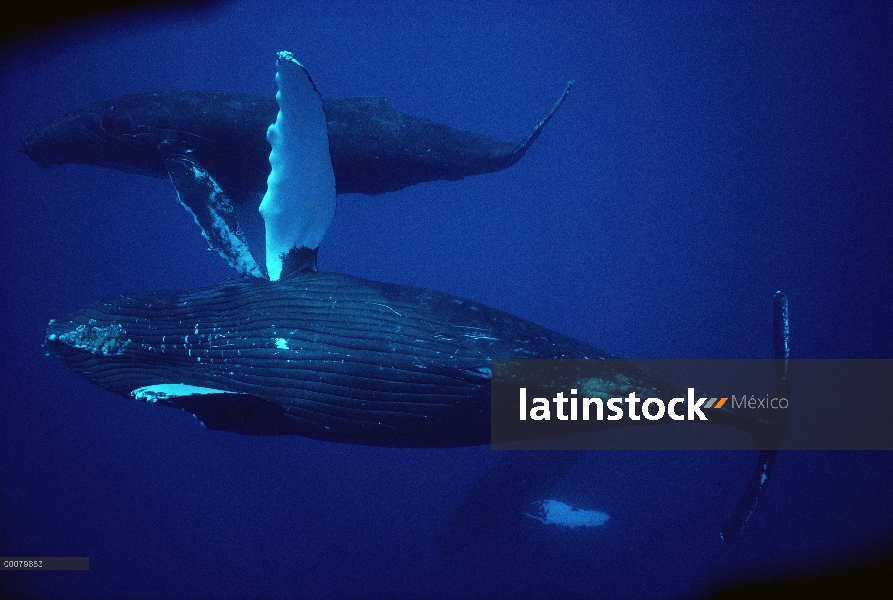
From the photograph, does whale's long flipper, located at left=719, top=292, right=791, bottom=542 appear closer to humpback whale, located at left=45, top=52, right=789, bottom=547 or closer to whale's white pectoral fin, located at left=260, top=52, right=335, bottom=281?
humpback whale, located at left=45, top=52, right=789, bottom=547

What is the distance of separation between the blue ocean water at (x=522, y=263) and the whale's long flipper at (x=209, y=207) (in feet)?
27.4

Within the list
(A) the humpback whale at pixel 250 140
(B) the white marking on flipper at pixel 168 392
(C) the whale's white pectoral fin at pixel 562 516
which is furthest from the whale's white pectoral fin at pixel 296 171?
(C) the whale's white pectoral fin at pixel 562 516

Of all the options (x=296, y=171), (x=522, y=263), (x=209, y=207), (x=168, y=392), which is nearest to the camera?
(x=168, y=392)

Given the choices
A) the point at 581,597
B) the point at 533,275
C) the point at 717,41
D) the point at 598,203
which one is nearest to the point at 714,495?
the point at 581,597

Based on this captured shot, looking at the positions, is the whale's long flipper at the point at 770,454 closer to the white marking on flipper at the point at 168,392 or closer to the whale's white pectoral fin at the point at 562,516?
the white marking on flipper at the point at 168,392

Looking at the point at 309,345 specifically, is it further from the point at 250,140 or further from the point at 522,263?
the point at 522,263

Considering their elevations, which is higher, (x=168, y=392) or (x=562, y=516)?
(x=168, y=392)

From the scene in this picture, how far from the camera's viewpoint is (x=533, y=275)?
27.1 m

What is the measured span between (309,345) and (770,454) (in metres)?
3.21

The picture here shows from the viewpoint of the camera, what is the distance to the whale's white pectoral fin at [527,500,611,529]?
11.6 m

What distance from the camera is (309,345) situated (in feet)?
10.8

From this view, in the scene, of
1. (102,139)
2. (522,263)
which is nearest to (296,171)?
(102,139)

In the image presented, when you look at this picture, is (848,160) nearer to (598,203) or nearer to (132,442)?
(598,203)

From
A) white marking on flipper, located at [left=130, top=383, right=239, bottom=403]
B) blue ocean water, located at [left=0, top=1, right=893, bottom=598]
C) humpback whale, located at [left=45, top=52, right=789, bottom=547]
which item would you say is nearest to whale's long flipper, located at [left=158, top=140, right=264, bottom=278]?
humpback whale, located at [left=45, top=52, right=789, bottom=547]
